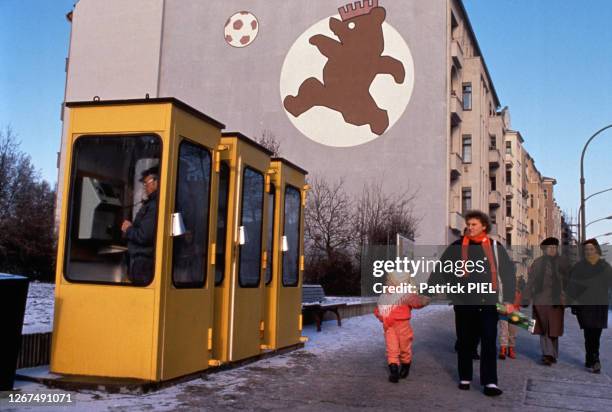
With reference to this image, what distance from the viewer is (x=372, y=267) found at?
29.0 meters

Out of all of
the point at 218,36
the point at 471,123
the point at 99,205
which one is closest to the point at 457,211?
the point at 471,123

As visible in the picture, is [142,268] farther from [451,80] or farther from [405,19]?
[451,80]

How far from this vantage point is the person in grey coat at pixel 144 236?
7082 mm

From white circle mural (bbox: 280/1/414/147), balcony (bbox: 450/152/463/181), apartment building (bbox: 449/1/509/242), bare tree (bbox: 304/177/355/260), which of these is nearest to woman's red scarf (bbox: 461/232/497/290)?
bare tree (bbox: 304/177/355/260)

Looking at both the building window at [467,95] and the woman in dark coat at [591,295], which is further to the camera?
the building window at [467,95]

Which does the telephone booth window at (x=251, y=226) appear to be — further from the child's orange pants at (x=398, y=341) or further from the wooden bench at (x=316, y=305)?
the wooden bench at (x=316, y=305)

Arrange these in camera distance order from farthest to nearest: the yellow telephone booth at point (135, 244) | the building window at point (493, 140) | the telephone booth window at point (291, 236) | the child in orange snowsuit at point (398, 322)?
the building window at point (493, 140)
the telephone booth window at point (291, 236)
the child in orange snowsuit at point (398, 322)
the yellow telephone booth at point (135, 244)

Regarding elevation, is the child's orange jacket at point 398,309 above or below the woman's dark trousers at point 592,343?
above

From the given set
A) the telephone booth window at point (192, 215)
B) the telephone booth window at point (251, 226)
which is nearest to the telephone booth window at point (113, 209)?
the telephone booth window at point (192, 215)

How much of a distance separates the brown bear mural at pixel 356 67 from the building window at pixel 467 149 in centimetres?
1018

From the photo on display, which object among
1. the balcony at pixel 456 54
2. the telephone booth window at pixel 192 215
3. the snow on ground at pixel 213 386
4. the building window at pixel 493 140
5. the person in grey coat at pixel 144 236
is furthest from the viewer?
the building window at pixel 493 140

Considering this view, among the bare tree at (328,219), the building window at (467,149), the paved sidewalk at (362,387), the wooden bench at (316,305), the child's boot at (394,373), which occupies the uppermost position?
the building window at (467,149)

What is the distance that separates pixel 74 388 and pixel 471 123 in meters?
41.8

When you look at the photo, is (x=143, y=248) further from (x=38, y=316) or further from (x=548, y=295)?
(x=548, y=295)
